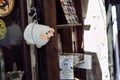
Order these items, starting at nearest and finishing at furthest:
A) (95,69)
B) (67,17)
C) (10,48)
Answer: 1. (10,48)
2. (67,17)
3. (95,69)

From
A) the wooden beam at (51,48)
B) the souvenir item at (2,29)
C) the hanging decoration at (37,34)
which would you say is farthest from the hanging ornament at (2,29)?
the wooden beam at (51,48)

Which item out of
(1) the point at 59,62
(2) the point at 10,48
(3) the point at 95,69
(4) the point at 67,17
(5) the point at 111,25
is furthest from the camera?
(5) the point at 111,25

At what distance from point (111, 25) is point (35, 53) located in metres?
1.01

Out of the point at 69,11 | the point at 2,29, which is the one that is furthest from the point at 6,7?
the point at 69,11

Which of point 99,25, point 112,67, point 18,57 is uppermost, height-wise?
point 99,25

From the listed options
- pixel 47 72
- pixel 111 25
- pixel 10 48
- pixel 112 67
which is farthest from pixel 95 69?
pixel 10 48

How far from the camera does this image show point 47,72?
1.47m

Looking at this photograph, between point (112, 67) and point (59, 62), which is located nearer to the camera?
point (59, 62)

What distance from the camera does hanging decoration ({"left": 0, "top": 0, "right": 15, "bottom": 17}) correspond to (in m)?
1.37

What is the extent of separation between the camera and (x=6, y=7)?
1390 millimetres

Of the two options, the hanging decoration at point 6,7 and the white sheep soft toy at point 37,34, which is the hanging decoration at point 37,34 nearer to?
the white sheep soft toy at point 37,34

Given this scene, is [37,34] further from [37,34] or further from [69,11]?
[69,11]

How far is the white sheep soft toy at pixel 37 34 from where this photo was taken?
1.40 metres

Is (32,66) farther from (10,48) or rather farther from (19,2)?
(19,2)
